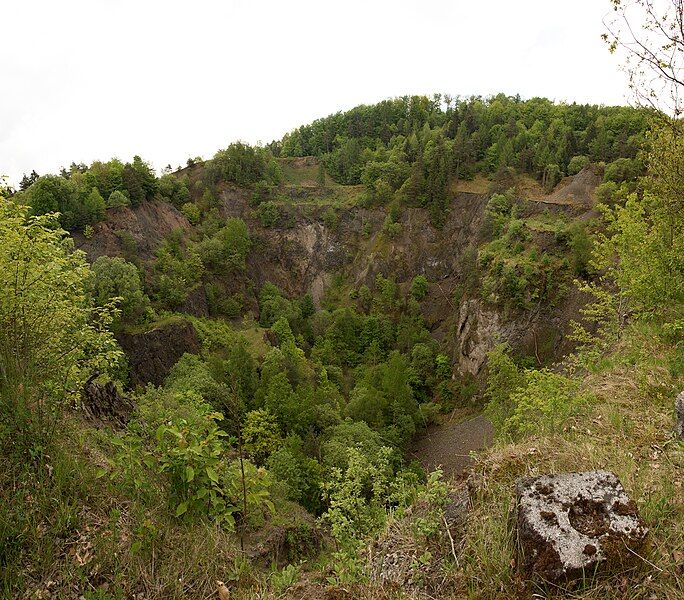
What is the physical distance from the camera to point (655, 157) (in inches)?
430

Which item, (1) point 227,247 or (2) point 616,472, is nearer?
(2) point 616,472

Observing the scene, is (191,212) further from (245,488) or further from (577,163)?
(245,488)

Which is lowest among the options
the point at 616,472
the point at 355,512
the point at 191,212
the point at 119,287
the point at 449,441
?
the point at 449,441

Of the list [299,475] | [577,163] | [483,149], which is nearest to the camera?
[299,475]

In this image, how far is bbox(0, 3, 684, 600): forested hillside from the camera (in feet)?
11.8

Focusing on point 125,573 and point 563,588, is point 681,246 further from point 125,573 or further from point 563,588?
point 125,573

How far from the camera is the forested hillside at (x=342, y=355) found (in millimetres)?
3596

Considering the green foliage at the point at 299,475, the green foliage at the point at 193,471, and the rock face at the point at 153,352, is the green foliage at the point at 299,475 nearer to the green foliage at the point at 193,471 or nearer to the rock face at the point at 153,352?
the rock face at the point at 153,352

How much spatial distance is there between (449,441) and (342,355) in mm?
18249

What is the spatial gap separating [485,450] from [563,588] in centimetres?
228

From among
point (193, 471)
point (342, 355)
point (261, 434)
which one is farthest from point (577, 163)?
point (193, 471)

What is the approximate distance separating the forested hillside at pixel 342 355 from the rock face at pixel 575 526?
3.2 inches

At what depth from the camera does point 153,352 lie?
3278cm

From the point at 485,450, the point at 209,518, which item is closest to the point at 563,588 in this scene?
the point at 485,450
